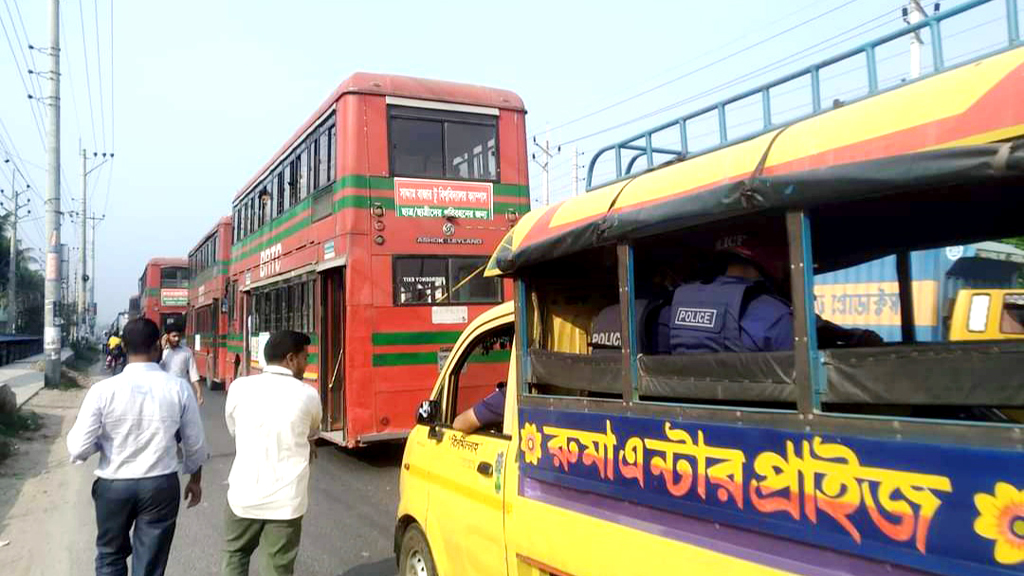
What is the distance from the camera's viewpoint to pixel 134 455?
3619 mm

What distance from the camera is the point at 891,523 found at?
1794 mm

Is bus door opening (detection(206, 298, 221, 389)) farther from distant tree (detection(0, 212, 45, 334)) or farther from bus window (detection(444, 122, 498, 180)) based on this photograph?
distant tree (detection(0, 212, 45, 334))

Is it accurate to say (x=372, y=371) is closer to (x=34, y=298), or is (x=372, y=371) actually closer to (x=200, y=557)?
(x=200, y=557)

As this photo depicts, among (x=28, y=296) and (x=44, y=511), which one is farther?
(x=28, y=296)

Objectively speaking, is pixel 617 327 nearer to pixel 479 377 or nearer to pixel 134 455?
pixel 134 455

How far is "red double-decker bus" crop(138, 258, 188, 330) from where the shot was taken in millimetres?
29062

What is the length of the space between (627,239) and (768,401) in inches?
30.0

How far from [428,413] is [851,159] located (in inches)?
104

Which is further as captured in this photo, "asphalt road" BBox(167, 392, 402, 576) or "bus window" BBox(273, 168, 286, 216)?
"bus window" BBox(273, 168, 286, 216)

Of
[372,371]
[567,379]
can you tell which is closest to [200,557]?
[372,371]

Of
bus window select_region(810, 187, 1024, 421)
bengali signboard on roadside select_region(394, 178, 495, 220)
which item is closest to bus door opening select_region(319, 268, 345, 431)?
bengali signboard on roadside select_region(394, 178, 495, 220)

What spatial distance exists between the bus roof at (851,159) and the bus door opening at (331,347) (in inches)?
262

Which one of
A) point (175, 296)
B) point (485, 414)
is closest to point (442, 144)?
point (485, 414)

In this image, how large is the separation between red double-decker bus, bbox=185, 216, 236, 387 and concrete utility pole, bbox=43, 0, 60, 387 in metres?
3.54
